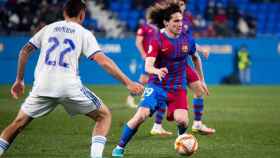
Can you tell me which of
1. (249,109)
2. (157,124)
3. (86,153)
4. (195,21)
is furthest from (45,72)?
(195,21)

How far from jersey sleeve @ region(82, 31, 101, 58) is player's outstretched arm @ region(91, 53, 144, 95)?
0.05m

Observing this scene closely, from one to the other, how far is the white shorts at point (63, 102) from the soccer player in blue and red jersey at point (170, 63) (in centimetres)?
155

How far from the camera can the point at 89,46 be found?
8.22m

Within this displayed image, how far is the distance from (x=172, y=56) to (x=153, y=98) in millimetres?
680

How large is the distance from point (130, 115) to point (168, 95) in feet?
19.2

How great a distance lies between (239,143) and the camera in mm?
11156

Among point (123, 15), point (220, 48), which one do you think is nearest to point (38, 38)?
point (220, 48)

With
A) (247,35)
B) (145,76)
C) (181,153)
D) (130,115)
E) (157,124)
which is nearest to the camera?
(181,153)

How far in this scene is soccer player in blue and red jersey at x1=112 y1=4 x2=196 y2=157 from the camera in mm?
10016

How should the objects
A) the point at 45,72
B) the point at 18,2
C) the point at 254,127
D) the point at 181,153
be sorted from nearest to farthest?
the point at 45,72, the point at 181,153, the point at 254,127, the point at 18,2

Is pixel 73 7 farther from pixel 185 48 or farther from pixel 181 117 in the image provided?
pixel 181 117

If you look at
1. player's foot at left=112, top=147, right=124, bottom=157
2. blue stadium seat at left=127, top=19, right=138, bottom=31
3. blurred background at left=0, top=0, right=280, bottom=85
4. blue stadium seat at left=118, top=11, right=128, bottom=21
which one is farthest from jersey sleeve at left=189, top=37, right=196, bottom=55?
blue stadium seat at left=118, top=11, right=128, bottom=21

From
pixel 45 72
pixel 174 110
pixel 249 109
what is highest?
pixel 45 72

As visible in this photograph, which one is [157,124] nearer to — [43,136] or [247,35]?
[43,136]
